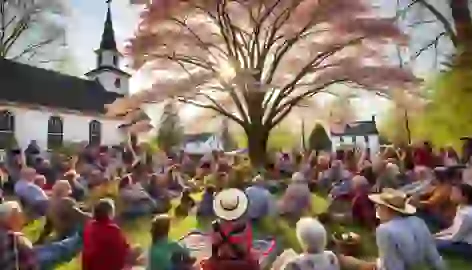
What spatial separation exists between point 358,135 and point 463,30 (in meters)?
1.14

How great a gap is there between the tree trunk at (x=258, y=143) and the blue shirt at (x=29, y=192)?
1448 millimetres

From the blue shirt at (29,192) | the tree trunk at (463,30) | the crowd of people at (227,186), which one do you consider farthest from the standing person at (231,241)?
the tree trunk at (463,30)

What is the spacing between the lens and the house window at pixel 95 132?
3328 millimetres

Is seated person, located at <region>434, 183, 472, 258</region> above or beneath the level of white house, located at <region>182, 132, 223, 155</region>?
beneath

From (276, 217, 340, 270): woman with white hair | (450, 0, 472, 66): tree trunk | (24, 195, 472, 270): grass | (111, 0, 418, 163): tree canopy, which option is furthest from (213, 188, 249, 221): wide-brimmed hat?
(450, 0, 472, 66): tree trunk

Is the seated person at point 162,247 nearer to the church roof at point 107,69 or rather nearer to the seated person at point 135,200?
the seated person at point 135,200

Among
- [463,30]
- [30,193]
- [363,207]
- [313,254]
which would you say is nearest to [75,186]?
[30,193]

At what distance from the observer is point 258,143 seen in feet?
11.2

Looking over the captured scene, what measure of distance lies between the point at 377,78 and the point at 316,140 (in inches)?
24.0

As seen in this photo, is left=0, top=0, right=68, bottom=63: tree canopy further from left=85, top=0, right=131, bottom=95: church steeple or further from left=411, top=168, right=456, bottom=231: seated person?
left=411, top=168, right=456, bottom=231: seated person

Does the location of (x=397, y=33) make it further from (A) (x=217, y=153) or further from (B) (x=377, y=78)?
(A) (x=217, y=153)

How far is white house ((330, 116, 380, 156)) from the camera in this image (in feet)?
→ 11.3

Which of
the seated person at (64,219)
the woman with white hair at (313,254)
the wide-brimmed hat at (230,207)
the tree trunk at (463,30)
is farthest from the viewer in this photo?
the tree trunk at (463,30)

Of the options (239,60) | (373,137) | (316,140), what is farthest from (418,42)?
(239,60)
